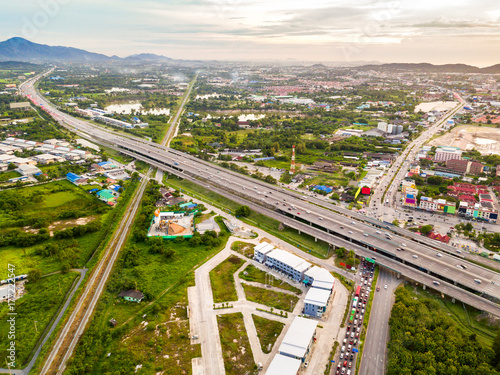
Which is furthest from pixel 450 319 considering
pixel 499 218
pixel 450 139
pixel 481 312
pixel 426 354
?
pixel 450 139

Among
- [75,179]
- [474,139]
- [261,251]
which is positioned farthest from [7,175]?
[474,139]

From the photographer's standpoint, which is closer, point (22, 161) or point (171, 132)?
point (22, 161)

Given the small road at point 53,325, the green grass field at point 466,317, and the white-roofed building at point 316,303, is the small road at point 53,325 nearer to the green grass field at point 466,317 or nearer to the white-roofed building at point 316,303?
the white-roofed building at point 316,303

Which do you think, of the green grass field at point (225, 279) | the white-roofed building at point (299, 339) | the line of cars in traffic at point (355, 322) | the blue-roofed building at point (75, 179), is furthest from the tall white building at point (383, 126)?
the white-roofed building at point (299, 339)

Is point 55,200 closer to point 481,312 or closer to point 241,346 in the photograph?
point 241,346

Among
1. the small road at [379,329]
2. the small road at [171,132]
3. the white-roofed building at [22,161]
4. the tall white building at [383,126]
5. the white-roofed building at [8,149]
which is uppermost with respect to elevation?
the tall white building at [383,126]

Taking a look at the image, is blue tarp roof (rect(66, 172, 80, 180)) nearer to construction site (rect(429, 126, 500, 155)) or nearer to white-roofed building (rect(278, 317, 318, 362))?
white-roofed building (rect(278, 317, 318, 362))

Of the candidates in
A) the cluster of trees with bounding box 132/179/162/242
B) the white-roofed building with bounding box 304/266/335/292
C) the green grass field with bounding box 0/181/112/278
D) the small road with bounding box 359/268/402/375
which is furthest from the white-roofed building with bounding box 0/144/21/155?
the small road with bounding box 359/268/402/375

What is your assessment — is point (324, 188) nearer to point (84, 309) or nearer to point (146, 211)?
point (146, 211)
